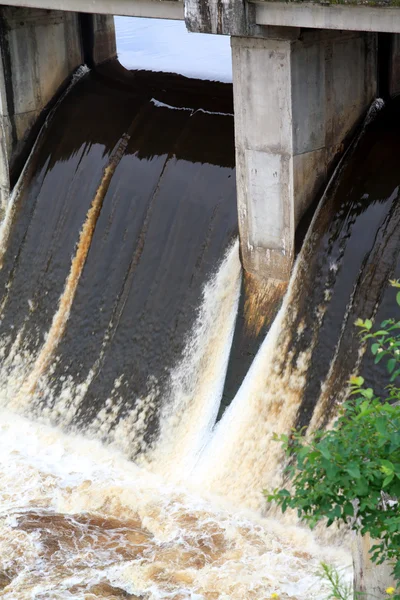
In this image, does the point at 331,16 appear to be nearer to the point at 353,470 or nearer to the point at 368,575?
the point at 368,575

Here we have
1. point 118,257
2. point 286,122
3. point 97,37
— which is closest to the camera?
point 286,122

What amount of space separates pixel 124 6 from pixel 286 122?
2188 millimetres

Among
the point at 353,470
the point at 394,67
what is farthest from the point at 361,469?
the point at 394,67

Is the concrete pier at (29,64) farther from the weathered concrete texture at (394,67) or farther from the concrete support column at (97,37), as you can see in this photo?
the weathered concrete texture at (394,67)

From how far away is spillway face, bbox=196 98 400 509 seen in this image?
8.79m

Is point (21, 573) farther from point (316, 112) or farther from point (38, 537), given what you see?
point (316, 112)

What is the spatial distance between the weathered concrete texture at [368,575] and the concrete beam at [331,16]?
4.05 metres

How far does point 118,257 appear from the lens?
10945 millimetres

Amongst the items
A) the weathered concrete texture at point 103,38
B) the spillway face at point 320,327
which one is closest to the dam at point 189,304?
the spillway face at point 320,327

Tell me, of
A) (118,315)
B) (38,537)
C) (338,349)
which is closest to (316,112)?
(338,349)

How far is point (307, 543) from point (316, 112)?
12.6ft

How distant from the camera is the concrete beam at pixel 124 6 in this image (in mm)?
9727

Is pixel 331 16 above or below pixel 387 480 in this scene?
above

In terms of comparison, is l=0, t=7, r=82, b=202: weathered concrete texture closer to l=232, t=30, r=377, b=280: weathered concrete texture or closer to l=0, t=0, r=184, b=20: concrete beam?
l=0, t=0, r=184, b=20: concrete beam
